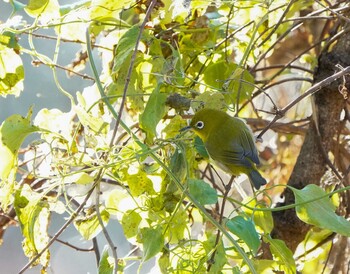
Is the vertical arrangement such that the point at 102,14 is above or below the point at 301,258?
above

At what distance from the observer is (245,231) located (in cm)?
76

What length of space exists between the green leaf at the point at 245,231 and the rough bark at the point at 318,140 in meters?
0.38

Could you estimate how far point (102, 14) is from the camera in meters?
0.95

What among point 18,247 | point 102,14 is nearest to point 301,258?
point 102,14

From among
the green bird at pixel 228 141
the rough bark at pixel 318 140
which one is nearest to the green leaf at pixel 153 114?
the green bird at pixel 228 141

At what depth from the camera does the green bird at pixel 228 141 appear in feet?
3.16

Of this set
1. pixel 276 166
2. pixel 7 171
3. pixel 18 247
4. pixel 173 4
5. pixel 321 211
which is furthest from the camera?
pixel 18 247

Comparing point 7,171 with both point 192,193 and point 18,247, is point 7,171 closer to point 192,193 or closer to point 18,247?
point 192,193

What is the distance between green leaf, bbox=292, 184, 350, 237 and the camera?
28.6 inches

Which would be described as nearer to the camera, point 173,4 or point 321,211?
point 321,211

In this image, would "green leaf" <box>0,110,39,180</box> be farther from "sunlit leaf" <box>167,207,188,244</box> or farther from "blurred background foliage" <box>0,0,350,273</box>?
"sunlit leaf" <box>167,207,188,244</box>

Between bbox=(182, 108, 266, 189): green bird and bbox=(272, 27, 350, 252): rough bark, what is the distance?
153mm

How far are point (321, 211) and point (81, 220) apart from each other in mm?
345

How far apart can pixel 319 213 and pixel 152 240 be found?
0.20 metres
